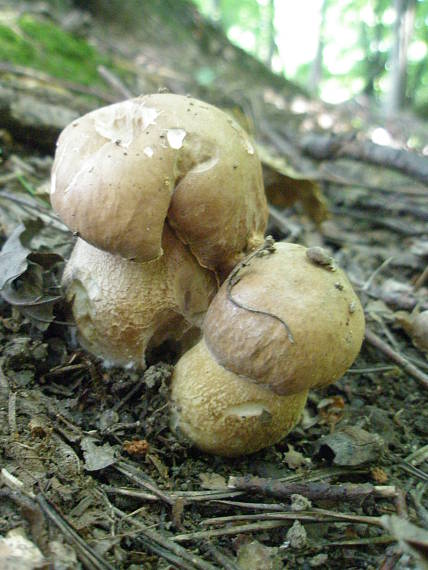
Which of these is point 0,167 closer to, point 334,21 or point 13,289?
point 13,289

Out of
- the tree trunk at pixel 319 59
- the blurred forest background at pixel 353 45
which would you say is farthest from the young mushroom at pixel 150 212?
the tree trunk at pixel 319 59

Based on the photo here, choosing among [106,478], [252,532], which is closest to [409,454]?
[252,532]

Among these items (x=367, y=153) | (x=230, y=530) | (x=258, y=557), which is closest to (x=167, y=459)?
(x=230, y=530)

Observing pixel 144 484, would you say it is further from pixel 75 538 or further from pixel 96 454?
pixel 75 538

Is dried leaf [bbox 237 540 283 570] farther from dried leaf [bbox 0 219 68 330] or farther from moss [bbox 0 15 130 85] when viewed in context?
moss [bbox 0 15 130 85]

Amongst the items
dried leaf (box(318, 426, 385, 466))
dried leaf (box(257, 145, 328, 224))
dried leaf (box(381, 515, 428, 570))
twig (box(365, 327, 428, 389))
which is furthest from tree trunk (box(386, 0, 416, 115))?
dried leaf (box(381, 515, 428, 570))

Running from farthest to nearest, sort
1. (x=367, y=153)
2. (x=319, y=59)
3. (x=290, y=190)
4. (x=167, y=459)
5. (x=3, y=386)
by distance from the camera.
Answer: (x=319, y=59) < (x=367, y=153) < (x=290, y=190) < (x=167, y=459) < (x=3, y=386)

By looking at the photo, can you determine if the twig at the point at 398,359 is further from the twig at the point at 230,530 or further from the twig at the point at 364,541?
the twig at the point at 230,530

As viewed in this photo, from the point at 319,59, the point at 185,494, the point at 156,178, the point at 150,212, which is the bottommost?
the point at 319,59
